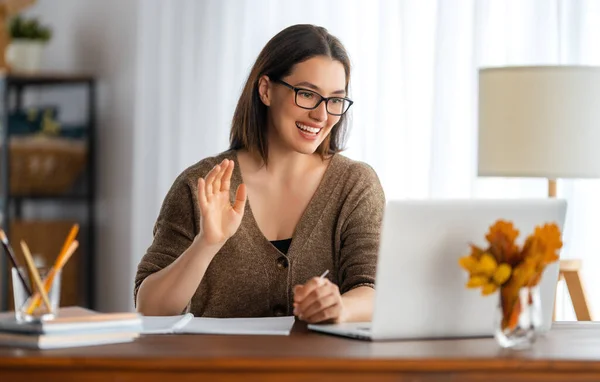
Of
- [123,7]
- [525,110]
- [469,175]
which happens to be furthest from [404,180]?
[123,7]

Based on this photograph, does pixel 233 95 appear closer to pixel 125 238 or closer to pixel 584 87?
pixel 125 238

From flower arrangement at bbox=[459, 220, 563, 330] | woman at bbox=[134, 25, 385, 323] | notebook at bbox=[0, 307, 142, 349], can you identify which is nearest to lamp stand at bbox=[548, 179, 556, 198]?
woman at bbox=[134, 25, 385, 323]

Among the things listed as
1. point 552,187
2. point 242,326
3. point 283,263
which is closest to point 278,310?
point 283,263

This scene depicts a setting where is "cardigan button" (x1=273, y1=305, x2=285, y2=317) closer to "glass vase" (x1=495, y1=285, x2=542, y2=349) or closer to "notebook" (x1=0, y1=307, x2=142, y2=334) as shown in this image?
"notebook" (x1=0, y1=307, x2=142, y2=334)

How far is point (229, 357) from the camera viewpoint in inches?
57.9

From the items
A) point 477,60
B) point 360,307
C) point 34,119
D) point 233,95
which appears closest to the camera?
point 360,307

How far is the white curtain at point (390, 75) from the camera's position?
323 centimetres

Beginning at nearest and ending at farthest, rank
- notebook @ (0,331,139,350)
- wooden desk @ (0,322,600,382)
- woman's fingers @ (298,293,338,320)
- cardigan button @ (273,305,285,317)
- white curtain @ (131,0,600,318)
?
wooden desk @ (0,322,600,382) → notebook @ (0,331,139,350) → woman's fingers @ (298,293,338,320) → cardigan button @ (273,305,285,317) → white curtain @ (131,0,600,318)

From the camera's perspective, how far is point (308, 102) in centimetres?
236

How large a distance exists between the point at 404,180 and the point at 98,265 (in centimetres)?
194

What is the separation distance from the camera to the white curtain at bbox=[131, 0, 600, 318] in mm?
3232

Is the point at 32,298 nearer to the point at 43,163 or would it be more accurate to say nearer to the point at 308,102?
the point at 308,102

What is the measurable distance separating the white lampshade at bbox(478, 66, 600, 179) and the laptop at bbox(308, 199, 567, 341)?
1.02 m

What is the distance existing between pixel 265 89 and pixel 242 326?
31.6 inches
